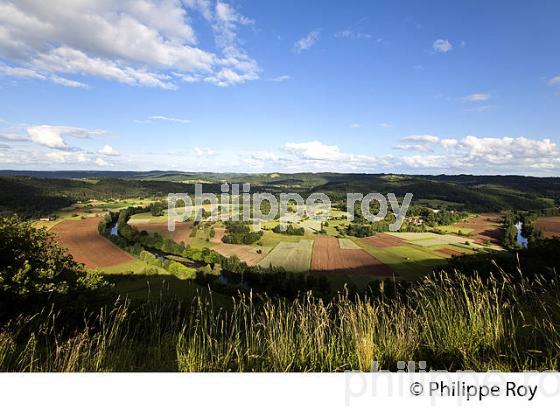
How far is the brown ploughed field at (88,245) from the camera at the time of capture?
53219 mm

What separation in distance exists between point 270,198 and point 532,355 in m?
161

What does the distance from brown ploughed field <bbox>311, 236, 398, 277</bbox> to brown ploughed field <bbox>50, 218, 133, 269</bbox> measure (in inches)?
1355

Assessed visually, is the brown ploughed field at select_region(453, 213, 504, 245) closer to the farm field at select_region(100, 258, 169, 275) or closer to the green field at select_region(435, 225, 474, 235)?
the green field at select_region(435, 225, 474, 235)

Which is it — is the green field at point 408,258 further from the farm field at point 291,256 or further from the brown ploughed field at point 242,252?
the brown ploughed field at point 242,252

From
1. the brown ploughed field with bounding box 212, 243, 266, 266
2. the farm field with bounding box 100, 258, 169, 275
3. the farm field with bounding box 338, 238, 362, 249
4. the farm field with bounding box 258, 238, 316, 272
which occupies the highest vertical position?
the farm field with bounding box 100, 258, 169, 275

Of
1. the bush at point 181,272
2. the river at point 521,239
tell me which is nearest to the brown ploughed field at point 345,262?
the bush at point 181,272

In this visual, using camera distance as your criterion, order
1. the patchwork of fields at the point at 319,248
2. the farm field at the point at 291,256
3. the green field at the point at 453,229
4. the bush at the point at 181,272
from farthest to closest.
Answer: the green field at the point at 453,229 < the farm field at the point at 291,256 < the patchwork of fields at the point at 319,248 < the bush at the point at 181,272

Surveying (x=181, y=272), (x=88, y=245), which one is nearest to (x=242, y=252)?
(x=181, y=272)

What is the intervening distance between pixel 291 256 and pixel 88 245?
124 feet

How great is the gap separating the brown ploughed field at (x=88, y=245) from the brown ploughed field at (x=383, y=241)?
2050 inches

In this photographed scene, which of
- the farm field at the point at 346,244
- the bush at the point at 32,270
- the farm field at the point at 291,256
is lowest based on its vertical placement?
the farm field at the point at 291,256

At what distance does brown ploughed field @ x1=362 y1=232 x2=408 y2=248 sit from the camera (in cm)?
7547

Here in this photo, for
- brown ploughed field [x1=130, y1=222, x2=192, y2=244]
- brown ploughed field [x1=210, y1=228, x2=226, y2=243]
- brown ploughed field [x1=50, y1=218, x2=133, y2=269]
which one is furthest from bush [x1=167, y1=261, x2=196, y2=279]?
brown ploughed field [x1=210, y1=228, x2=226, y2=243]

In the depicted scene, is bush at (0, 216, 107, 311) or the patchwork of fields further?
the patchwork of fields
